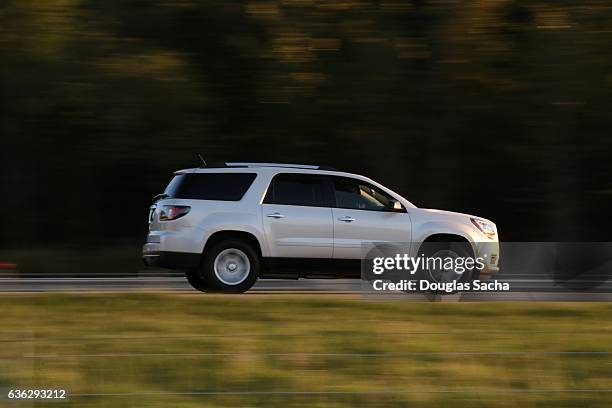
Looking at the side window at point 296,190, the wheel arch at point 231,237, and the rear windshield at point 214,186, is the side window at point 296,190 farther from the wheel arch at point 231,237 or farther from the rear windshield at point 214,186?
the wheel arch at point 231,237

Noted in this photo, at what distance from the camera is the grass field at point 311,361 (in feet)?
26.0

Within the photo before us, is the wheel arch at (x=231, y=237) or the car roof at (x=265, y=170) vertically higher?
the car roof at (x=265, y=170)

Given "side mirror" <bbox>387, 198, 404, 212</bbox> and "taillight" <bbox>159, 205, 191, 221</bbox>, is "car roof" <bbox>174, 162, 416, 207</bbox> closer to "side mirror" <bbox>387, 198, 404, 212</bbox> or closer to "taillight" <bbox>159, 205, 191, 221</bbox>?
"side mirror" <bbox>387, 198, 404, 212</bbox>

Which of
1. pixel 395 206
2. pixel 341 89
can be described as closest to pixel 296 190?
pixel 395 206

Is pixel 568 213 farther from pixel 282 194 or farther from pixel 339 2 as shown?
pixel 282 194

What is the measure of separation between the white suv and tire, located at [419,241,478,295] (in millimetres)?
75

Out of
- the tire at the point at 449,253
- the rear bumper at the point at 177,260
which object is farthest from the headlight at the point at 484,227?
the rear bumper at the point at 177,260

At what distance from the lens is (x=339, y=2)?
20.8 m

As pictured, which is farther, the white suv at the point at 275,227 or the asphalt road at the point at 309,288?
the white suv at the point at 275,227

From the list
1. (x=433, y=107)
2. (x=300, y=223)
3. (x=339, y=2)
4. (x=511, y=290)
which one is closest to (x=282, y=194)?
(x=300, y=223)

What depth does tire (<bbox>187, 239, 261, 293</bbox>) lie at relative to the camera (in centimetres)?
1403

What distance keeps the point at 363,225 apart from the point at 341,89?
8.46 metres

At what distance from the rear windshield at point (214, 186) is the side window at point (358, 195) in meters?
1.12

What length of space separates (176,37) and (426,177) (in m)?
6.13
